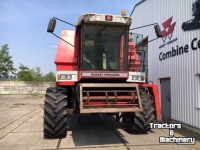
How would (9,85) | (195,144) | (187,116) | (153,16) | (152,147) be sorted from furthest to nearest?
1. (9,85)
2. (153,16)
3. (187,116)
4. (195,144)
5. (152,147)

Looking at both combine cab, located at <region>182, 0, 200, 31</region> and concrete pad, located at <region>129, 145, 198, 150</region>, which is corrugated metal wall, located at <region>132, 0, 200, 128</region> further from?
concrete pad, located at <region>129, 145, 198, 150</region>

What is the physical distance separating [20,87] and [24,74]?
10.2 meters

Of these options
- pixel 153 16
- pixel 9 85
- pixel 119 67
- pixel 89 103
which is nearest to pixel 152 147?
pixel 89 103

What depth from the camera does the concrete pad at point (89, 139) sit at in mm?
5934

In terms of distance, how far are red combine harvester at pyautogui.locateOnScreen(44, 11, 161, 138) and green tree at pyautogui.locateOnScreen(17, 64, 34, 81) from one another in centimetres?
3400

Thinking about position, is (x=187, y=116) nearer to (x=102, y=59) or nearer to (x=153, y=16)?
(x=102, y=59)

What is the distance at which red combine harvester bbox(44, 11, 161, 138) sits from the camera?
6043 mm

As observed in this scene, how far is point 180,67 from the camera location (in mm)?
8547

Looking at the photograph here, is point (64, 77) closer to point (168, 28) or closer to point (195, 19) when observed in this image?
point (195, 19)

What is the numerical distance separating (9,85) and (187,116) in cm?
2628

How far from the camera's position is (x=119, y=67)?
653cm
